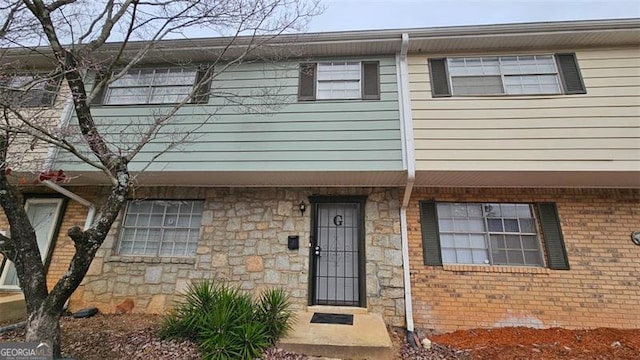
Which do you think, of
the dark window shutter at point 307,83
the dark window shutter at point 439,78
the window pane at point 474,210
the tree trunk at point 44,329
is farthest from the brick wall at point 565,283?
the tree trunk at point 44,329

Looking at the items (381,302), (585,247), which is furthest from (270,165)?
(585,247)

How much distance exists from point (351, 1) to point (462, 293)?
5.76 meters

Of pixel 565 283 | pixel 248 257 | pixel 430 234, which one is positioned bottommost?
pixel 565 283

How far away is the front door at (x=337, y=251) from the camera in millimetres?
4914

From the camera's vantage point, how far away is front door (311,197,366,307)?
193 inches

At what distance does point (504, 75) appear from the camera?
4.90 metres

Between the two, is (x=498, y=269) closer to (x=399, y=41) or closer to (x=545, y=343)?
(x=545, y=343)

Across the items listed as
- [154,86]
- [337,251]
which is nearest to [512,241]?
[337,251]

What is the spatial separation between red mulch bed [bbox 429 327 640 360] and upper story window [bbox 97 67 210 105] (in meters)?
6.06

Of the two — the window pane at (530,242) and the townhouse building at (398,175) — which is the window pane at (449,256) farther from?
the window pane at (530,242)

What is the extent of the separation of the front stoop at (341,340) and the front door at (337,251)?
72 cm

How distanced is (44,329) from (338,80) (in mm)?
5199

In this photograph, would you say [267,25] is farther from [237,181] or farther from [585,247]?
[585,247]

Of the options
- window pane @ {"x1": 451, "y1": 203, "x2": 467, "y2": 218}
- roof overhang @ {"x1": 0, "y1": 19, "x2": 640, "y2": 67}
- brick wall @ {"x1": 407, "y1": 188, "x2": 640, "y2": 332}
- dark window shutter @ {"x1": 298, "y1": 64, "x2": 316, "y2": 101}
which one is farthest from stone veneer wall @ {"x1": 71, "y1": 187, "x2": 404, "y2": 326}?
roof overhang @ {"x1": 0, "y1": 19, "x2": 640, "y2": 67}
